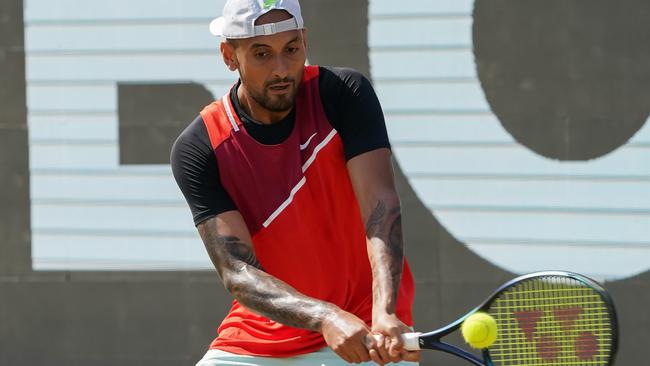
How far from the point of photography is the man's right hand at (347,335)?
9.93 ft

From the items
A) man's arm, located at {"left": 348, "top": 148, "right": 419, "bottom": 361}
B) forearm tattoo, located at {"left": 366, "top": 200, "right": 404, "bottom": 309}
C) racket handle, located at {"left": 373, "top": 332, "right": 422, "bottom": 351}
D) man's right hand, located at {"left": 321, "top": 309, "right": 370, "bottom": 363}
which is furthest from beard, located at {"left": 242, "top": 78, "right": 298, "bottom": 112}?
racket handle, located at {"left": 373, "top": 332, "right": 422, "bottom": 351}

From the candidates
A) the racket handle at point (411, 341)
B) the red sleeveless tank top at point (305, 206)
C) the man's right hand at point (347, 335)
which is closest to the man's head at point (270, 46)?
the red sleeveless tank top at point (305, 206)

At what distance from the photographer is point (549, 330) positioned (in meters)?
3.33

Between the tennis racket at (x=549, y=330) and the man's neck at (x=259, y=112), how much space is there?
784 millimetres

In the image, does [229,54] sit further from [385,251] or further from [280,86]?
[385,251]

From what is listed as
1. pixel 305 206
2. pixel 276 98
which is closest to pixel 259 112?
pixel 276 98

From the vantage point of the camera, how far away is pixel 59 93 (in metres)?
6.15

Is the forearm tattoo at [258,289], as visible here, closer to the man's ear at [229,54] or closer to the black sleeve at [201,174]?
the black sleeve at [201,174]

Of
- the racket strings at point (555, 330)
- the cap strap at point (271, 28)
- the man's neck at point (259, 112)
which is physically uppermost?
the cap strap at point (271, 28)

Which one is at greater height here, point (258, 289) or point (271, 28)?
point (271, 28)

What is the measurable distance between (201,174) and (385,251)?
1.92ft

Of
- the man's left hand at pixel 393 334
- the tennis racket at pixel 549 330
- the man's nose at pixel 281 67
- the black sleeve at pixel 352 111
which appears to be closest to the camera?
the man's left hand at pixel 393 334

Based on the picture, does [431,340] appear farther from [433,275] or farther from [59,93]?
[59,93]

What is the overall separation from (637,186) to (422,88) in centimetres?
111
